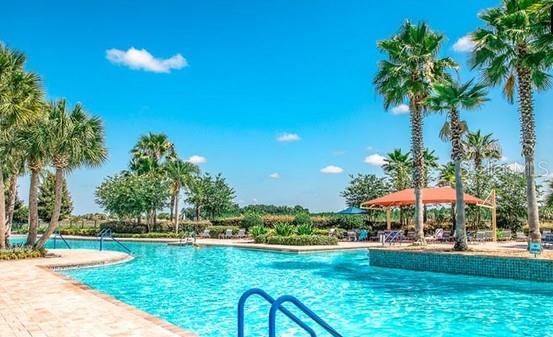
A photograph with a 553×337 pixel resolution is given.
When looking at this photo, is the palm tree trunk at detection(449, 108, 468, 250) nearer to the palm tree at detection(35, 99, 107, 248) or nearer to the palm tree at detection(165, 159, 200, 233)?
the palm tree at detection(35, 99, 107, 248)

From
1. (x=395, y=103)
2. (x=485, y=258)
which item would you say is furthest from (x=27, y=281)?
(x=395, y=103)

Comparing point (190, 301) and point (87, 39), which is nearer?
point (190, 301)

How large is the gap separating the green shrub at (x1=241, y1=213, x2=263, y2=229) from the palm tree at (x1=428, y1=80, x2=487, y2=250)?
2411 centimetres

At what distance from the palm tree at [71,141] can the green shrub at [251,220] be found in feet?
70.4

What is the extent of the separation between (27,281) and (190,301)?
13.1 feet

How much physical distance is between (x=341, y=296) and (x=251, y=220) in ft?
93.8

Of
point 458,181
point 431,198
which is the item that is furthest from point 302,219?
point 458,181

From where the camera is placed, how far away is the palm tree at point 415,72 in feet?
65.5

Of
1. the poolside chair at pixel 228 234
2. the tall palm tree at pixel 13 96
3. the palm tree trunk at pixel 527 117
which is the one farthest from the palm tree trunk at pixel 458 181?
the poolside chair at pixel 228 234

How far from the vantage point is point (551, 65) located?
1536 centimetres

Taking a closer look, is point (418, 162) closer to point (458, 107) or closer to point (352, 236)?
point (458, 107)

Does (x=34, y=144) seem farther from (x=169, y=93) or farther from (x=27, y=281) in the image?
(x=169, y=93)

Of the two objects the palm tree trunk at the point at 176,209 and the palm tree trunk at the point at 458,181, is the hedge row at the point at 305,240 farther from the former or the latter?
the palm tree trunk at the point at 176,209

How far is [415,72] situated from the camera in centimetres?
2023
